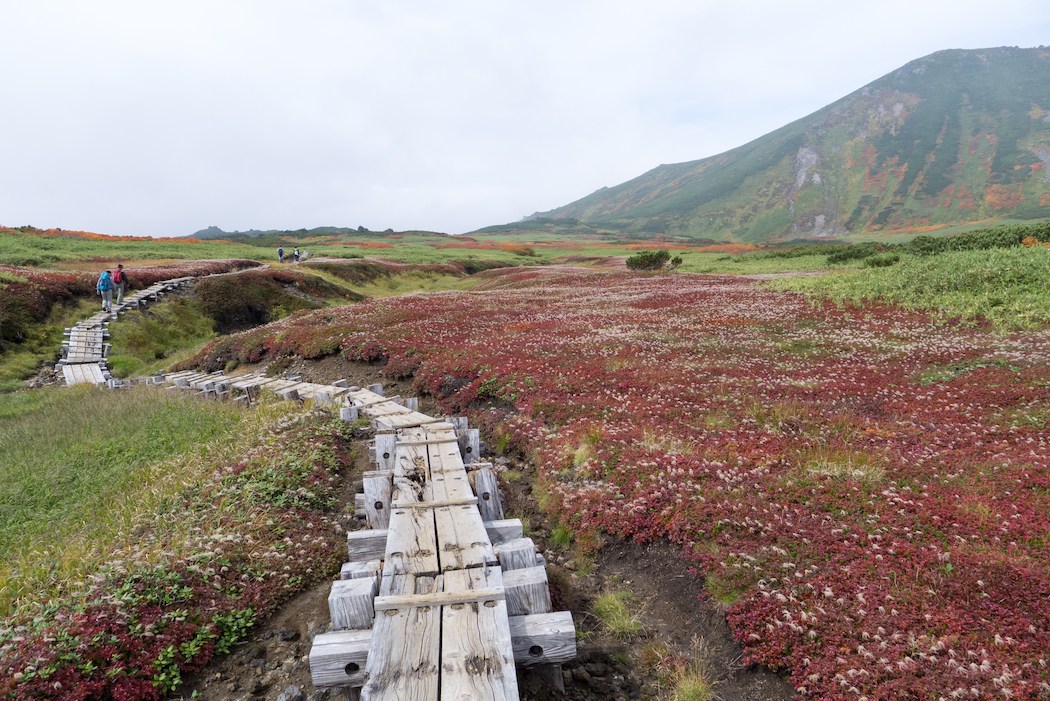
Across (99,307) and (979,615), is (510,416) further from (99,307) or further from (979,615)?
(99,307)

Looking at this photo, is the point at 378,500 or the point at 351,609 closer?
the point at 351,609

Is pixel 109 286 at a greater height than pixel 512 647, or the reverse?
pixel 109 286

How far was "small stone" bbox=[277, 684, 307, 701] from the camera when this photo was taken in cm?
597

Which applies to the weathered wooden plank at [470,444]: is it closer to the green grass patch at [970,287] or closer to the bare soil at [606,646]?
the bare soil at [606,646]

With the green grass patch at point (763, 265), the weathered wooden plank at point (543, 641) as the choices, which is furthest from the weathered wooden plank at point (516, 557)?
the green grass patch at point (763, 265)

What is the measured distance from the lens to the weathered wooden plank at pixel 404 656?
4352 millimetres

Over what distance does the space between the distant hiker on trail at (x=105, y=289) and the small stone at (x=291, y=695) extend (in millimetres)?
36217

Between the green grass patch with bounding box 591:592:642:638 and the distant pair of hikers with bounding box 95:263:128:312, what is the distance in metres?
37.9

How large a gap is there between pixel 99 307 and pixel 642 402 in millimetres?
38430

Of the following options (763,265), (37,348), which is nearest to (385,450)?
(37,348)

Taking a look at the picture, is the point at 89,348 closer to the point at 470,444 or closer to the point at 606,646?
the point at 470,444

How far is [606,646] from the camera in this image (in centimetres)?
665

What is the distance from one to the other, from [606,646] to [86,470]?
39.6 ft

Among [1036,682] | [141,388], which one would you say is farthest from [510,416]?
[141,388]
